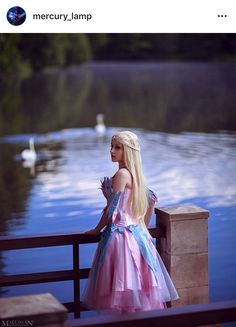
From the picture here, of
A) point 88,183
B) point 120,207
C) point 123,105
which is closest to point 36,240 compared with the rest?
point 120,207

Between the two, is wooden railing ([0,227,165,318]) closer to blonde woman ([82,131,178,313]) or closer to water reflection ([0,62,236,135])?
blonde woman ([82,131,178,313])

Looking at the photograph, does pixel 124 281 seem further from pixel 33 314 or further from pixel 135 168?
pixel 33 314

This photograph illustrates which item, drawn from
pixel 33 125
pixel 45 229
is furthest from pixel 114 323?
pixel 33 125

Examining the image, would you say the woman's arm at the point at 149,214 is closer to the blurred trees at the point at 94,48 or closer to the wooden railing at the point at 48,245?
the wooden railing at the point at 48,245

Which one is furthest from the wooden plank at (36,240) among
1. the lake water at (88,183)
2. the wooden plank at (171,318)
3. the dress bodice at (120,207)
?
the lake water at (88,183)

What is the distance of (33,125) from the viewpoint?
73.2 feet

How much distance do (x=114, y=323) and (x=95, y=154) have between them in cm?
1348

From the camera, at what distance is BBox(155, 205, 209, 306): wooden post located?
4699 mm
